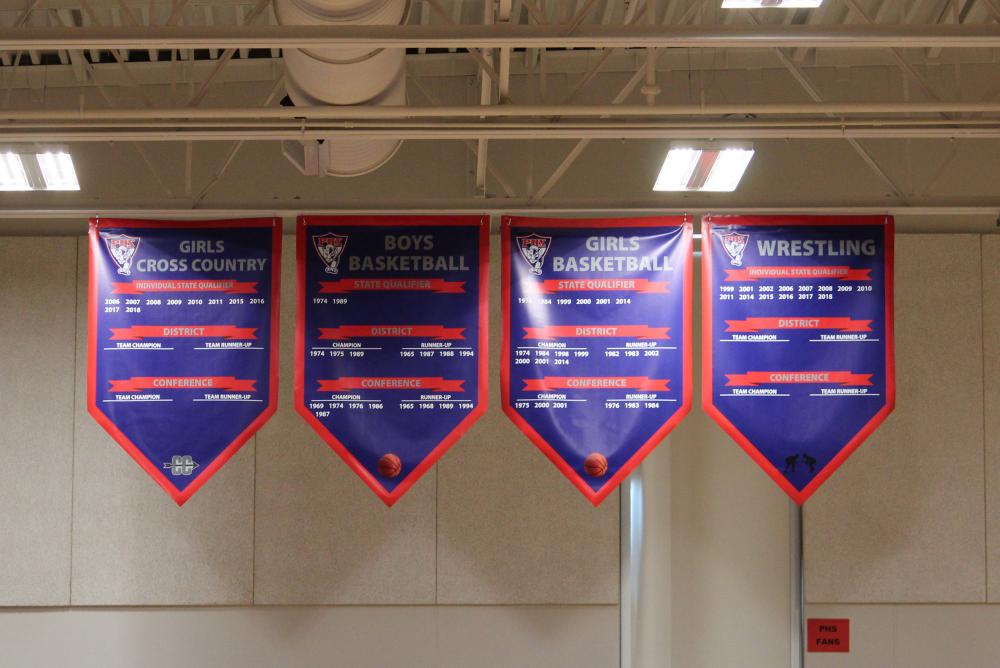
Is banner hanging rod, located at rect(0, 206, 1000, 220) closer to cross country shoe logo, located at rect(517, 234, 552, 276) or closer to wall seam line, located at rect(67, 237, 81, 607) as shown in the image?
cross country shoe logo, located at rect(517, 234, 552, 276)

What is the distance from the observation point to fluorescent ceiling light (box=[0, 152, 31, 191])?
300 inches

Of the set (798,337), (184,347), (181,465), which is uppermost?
(798,337)

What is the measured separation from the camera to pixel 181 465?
747 centimetres

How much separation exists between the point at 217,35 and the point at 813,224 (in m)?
4.09

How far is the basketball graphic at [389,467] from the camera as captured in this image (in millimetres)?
7367

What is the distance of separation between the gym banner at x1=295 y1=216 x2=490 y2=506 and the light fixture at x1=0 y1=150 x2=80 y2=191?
66.5 inches

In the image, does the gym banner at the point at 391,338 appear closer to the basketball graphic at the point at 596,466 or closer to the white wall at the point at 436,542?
the basketball graphic at the point at 596,466

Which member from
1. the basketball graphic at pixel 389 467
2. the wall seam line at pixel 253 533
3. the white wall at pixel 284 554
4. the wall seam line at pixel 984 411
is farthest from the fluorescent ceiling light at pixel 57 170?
the wall seam line at pixel 984 411

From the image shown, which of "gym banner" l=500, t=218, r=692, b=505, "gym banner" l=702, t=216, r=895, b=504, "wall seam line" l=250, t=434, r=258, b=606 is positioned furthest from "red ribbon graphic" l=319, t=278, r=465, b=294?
"wall seam line" l=250, t=434, r=258, b=606

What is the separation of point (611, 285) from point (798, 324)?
1279mm

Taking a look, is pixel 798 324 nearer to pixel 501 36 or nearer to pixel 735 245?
pixel 735 245

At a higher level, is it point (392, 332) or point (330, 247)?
point (330, 247)

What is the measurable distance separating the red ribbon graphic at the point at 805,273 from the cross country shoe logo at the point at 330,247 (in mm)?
2657

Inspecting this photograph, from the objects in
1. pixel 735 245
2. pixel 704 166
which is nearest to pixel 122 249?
pixel 704 166
